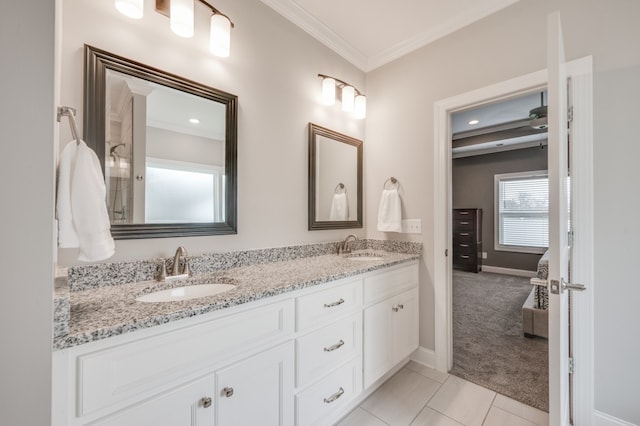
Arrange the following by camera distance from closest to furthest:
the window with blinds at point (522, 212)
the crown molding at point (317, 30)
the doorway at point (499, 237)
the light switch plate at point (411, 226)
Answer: the crown molding at point (317, 30), the light switch plate at point (411, 226), the doorway at point (499, 237), the window with blinds at point (522, 212)

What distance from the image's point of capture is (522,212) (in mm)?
5207

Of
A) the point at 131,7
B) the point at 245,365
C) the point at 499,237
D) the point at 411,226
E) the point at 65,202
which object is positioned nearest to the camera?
the point at 65,202

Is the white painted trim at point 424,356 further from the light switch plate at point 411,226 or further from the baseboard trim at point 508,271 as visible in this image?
the baseboard trim at point 508,271

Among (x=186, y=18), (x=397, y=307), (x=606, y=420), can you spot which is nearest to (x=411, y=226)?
(x=397, y=307)

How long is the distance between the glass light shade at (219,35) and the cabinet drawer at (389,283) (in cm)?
153

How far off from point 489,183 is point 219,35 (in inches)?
232

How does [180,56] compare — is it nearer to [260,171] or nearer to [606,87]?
[260,171]

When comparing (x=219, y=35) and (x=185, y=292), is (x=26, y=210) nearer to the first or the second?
(x=185, y=292)

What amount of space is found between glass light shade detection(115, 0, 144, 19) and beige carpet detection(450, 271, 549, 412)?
2893 mm

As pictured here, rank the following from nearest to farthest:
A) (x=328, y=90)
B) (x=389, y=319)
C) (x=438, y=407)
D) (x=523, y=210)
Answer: (x=438, y=407) < (x=389, y=319) < (x=328, y=90) < (x=523, y=210)

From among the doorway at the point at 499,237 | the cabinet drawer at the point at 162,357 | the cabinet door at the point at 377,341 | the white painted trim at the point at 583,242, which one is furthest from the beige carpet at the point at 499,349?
the cabinet drawer at the point at 162,357

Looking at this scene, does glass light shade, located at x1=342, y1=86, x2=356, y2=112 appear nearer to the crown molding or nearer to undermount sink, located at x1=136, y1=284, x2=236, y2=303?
the crown molding

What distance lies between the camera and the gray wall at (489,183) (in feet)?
16.6

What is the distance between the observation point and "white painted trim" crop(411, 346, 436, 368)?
2070 mm
